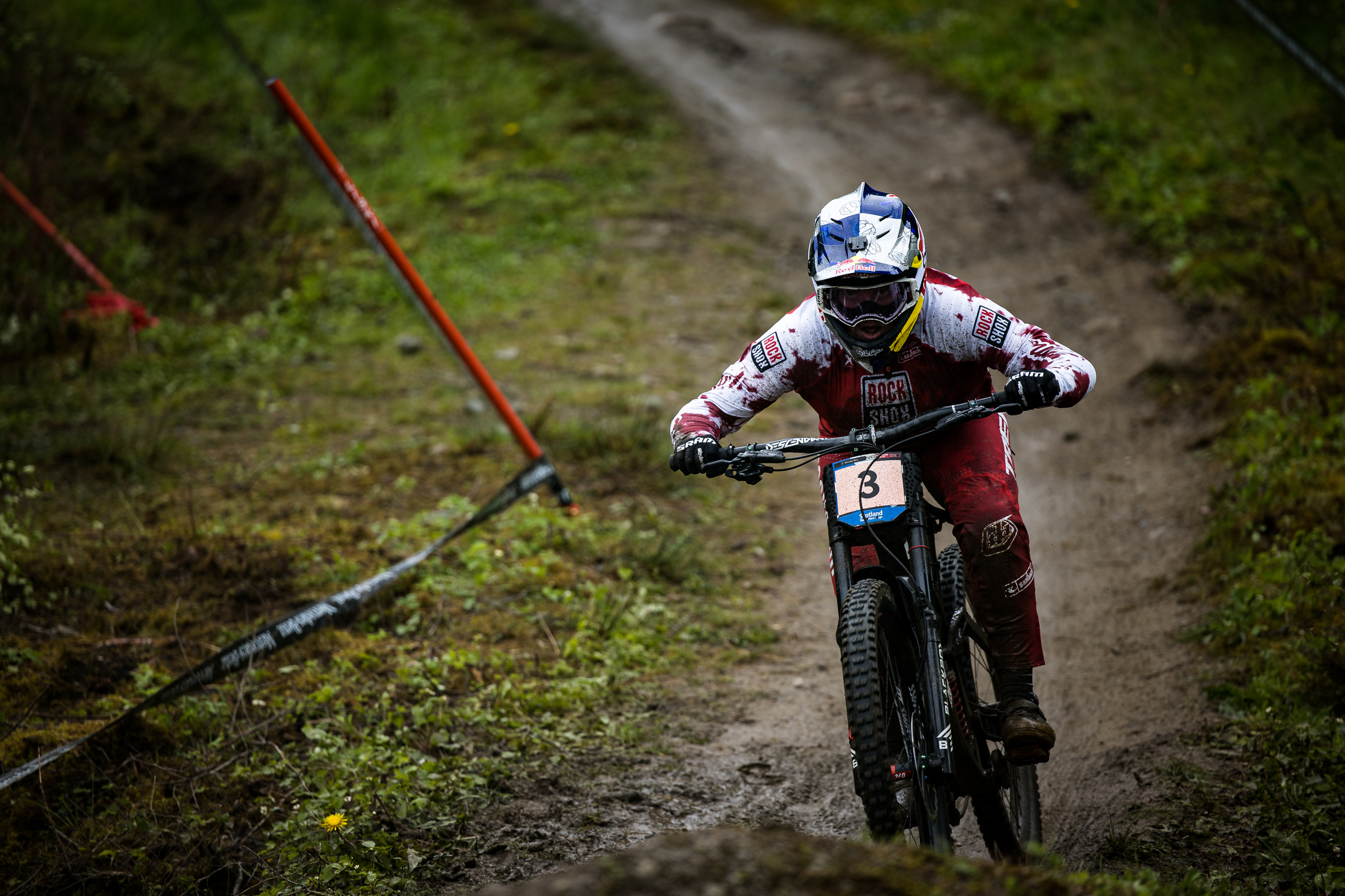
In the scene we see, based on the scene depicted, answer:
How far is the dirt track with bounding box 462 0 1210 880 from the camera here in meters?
4.44

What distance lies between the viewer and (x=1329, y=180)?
9047 millimetres

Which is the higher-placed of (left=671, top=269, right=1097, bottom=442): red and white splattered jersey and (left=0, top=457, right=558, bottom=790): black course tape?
(left=671, top=269, right=1097, bottom=442): red and white splattered jersey

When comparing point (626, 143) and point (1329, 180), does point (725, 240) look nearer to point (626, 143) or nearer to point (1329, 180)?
point (626, 143)

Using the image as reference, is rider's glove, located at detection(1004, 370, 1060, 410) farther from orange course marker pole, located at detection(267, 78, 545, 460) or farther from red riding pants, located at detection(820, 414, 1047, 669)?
orange course marker pole, located at detection(267, 78, 545, 460)

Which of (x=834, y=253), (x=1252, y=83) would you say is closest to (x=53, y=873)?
(x=834, y=253)

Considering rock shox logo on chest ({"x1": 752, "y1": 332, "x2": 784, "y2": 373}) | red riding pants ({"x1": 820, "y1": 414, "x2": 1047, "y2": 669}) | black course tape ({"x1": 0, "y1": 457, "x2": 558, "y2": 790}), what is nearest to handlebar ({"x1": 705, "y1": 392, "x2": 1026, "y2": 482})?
red riding pants ({"x1": 820, "y1": 414, "x2": 1047, "y2": 669})

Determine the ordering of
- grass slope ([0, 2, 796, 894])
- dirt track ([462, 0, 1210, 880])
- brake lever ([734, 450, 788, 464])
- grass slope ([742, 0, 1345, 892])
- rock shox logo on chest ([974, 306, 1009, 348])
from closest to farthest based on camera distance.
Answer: brake lever ([734, 450, 788, 464])
rock shox logo on chest ([974, 306, 1009, 348])
grass slope ([742, 0, 1345, 892])
grass slope ([0, 2, 796, 894])
dirt track ([462, 0, 1210, 880])

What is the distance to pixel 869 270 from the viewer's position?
3.43 metres

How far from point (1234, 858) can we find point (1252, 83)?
10.6 metres

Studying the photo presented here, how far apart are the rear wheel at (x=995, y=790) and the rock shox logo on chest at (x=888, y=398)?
571 millimetres

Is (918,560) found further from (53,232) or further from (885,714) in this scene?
(53,232)

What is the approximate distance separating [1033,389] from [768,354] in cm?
102

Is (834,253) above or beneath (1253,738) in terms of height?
above

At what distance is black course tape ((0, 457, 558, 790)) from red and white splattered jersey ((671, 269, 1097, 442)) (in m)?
2.50
